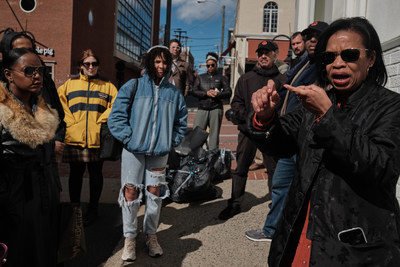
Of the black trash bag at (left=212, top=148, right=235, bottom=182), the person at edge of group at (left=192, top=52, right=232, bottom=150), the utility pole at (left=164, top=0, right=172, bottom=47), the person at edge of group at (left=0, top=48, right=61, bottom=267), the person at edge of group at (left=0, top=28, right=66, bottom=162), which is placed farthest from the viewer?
the utility pole at (left=164, top=0, right=172, bottom=47)

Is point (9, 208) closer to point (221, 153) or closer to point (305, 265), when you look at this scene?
point (305, 265)

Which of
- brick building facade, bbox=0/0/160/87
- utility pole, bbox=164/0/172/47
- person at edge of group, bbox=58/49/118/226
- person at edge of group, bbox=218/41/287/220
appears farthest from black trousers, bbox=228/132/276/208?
brick building facade, bbox=0/0/160/87

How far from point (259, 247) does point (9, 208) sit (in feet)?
7.90

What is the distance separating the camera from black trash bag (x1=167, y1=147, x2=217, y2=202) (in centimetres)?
462

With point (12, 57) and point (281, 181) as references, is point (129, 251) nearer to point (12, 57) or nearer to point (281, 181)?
point (281, 181)

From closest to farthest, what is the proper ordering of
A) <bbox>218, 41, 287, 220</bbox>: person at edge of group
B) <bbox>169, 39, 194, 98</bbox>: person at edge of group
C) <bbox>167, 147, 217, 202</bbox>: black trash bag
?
1. <bbox>218, 41, 287, 220</bbox>: person at edge of group
2. <bbox>167, 147, 217, 202</bbox>: black trash bag
3. <bbox>169, 39, 194, 98</bbox>: person at edge of group

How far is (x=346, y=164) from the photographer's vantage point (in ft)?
4.20

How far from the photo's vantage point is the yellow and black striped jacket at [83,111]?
3.91 m

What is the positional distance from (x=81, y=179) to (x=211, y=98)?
9.47 ft

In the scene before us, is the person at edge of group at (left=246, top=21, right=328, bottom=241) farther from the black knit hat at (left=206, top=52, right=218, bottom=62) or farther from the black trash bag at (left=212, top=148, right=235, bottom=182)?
the black knit hat at (left=206, top=52, right=218, bottom=62)

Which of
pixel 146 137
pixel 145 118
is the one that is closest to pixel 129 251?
pixel 146 137

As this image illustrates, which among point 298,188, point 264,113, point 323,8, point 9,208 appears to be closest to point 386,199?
point 298,188

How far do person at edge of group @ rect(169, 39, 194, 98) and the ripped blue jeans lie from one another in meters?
2.90

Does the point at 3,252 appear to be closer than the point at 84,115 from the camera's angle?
Yes
